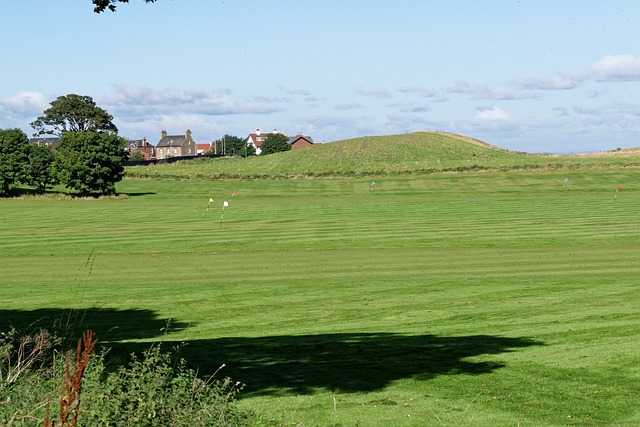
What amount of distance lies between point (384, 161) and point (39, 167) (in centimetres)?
6482

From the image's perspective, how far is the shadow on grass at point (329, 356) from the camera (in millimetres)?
14031

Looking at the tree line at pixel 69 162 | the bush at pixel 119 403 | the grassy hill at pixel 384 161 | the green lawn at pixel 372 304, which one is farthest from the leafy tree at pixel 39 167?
the bush at pixel 119 403

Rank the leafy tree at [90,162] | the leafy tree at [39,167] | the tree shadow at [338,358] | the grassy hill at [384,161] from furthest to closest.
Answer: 1. the grassy hill at [384,161]
2. the leafy tree at [39,167]
3. the leafy tree at [90,162]
4. the tree shadow at [338,358]

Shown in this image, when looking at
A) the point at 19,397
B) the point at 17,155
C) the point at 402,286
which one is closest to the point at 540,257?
the point at 402,286

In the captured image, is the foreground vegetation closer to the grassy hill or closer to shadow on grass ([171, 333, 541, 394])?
shadow on grass ([171, 333, 541, 394])

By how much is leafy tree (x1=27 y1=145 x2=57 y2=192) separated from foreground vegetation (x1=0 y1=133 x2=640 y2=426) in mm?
44521

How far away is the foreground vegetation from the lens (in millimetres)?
13117

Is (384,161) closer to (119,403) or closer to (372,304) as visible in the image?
(372,304)

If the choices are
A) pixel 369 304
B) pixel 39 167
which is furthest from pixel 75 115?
pixel 369 304

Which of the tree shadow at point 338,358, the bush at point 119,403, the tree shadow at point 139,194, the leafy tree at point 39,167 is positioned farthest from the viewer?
the leafy tree at point 39,167

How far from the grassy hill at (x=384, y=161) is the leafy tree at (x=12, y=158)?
2974cm

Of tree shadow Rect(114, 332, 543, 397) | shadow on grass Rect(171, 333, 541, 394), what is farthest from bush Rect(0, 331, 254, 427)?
shadow on grass Rect(171, 333, 541, 394)

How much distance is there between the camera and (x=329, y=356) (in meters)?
16.2

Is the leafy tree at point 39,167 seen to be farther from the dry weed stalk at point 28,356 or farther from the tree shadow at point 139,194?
the dry weed stalk at point 28,356
